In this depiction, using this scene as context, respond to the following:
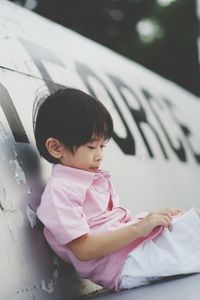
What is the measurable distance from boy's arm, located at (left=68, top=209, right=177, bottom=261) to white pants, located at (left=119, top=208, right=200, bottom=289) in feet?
0.19

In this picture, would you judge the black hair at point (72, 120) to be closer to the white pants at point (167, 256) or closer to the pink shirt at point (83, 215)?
the pink shirt at point (83, 215)

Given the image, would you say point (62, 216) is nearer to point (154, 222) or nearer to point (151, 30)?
point (154, 222)

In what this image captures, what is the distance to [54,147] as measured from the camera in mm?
1658

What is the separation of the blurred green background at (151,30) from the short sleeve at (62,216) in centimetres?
918

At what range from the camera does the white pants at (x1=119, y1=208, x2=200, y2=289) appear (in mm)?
1608

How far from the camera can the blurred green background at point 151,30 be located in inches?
423

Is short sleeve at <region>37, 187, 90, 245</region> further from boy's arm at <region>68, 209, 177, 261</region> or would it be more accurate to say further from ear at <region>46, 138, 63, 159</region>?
ear at <region>46, 138, 63, 159</region>

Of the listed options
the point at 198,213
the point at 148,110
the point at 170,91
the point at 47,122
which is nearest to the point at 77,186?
the point at 47,122

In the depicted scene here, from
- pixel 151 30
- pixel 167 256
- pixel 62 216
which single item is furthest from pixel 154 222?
pixel 151 30

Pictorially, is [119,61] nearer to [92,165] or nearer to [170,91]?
[170,91]

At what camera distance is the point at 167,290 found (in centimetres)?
147

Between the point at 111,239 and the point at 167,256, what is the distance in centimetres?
16

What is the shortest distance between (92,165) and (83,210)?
117mm

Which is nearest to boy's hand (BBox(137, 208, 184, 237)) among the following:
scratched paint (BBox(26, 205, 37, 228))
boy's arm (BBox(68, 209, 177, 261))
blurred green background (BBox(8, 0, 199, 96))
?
boy's arm (BBox(68, 209, 177, 261))
